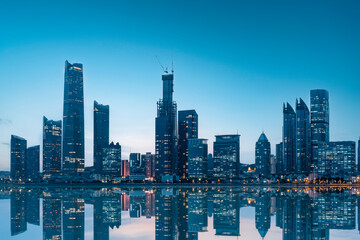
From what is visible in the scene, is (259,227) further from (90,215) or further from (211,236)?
(90,215)

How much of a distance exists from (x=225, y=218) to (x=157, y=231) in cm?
1327

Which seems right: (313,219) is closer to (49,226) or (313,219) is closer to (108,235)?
(108,235)

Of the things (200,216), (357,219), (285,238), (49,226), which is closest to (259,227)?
(285,238)

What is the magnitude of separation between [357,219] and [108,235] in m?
30.0

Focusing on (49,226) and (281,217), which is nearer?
(49,226)

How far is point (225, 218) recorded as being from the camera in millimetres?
48406

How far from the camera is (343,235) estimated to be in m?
35.7

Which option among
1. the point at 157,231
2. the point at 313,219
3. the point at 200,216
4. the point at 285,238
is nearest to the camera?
the point at 285,238

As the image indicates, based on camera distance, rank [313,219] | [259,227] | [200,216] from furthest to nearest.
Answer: [200,216], [313,219], [259,227]

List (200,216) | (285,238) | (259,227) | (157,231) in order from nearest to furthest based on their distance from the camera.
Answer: (285,238) < (157,231) < (259,227) < (200,216)

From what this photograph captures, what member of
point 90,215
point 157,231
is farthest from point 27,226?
point 157,231

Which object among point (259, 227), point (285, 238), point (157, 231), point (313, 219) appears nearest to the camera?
point (285, 238)

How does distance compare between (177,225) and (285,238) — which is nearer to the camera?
(285,238)

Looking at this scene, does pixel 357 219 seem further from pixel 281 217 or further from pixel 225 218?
pixel 225 218
